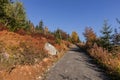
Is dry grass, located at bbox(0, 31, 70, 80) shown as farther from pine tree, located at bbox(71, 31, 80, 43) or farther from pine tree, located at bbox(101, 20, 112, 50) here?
pine tree, located at bbox(71, 31, 80, 43)

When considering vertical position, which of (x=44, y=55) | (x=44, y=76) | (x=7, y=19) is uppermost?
(x=7, y=19)

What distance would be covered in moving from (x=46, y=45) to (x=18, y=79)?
9.47m

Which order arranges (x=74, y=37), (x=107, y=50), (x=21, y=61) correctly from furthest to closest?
1. (x=74, y=37)
2. (x=107, y=50)
3. (x=21, y=61)

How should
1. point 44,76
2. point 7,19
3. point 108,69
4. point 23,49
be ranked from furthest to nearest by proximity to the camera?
point 7,19, point 23,49, point 108,69, point 44,76

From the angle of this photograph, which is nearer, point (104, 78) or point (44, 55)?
point (104, 78)

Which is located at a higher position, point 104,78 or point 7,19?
point 7,19

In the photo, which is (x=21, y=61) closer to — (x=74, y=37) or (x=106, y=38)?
(x=106, y=38)

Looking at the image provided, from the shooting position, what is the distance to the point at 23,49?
56.2 feet

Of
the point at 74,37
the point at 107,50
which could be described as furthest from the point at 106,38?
the point at 74,37

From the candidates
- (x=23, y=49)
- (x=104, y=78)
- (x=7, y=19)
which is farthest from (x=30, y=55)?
(x=7, y=19)

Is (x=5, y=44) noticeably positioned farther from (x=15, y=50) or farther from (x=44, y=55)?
(x=44, y=55)

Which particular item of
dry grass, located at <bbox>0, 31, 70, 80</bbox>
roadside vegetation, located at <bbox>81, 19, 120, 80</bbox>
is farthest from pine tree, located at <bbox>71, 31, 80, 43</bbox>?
dry grass, located at <bbox>0, 31, 70, 80</bbox>

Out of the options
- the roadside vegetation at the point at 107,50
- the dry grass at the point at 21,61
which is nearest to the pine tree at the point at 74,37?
the roadside vegetation at the point at 107,50

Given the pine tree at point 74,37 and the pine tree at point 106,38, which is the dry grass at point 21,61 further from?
the pine tree at point 74,37
